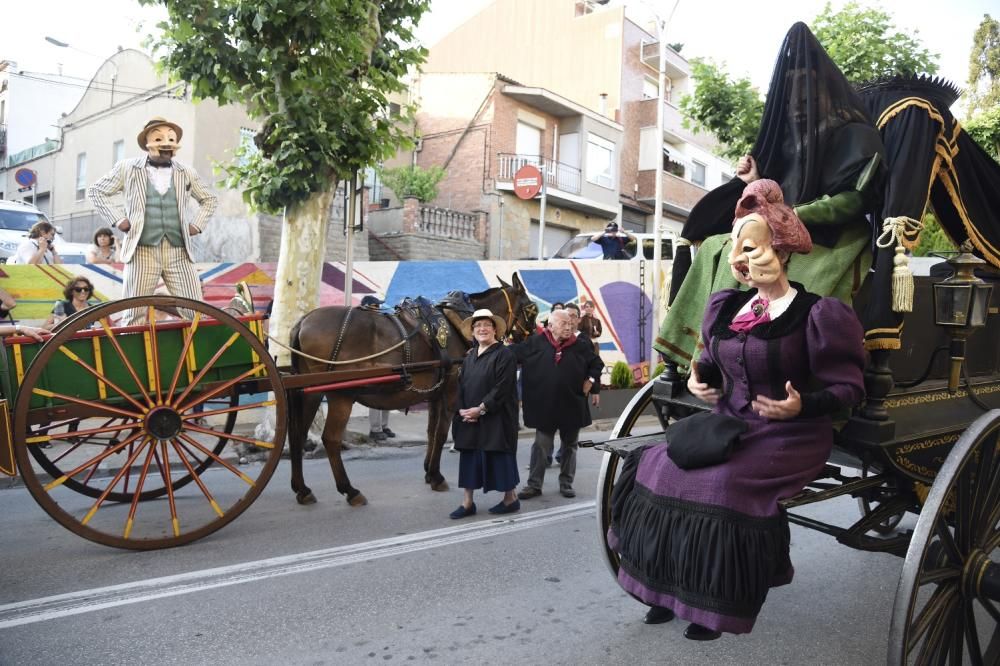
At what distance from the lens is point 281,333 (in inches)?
351

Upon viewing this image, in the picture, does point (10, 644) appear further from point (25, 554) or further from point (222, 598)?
point (25, 554)

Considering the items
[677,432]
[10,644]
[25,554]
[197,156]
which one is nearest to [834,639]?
[677,432]

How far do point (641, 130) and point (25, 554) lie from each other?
91.8ft

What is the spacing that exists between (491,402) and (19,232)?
13275mm

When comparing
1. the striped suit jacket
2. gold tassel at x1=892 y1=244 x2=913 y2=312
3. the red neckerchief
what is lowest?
the red neckerchief

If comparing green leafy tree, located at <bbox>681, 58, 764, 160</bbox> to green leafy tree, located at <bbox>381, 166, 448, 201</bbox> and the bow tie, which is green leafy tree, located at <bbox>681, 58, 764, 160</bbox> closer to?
green leafy tree, located at <bbox>381, 166, 448, 201</bbox>

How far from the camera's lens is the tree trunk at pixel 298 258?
29.1 ft

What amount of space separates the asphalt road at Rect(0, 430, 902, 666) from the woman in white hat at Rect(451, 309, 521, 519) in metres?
0.32

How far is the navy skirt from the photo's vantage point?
6.11 metres

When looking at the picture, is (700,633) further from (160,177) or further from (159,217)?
(160,177)

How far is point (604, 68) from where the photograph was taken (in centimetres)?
2920

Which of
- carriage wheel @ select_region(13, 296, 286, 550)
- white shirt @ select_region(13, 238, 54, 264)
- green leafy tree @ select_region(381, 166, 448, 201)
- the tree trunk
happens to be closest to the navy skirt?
carriage wheel @ select_region(13, 296, 286, 550)

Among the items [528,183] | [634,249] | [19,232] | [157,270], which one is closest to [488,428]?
[157,270]

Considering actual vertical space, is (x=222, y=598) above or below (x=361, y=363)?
below
